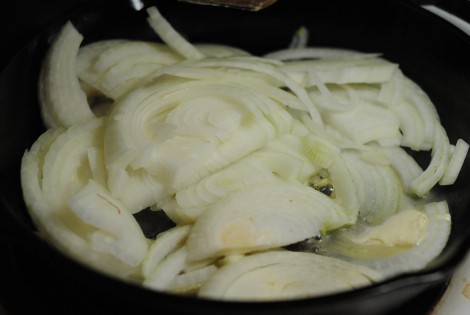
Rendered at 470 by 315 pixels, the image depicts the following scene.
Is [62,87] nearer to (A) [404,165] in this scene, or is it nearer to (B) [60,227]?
(B) [60,227]

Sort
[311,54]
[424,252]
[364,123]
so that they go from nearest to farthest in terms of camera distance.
→ [424,252], [364,123], [311,54]

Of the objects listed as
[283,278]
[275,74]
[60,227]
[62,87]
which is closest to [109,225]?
[60,227]

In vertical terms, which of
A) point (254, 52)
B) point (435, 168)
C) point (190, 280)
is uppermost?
point (254, 52)

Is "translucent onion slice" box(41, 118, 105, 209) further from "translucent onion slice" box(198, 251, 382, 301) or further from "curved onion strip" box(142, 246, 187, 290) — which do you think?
"translucent onion slice" box(198, 251, 382, 301)

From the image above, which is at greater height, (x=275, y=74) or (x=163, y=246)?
(x=275, y=74)

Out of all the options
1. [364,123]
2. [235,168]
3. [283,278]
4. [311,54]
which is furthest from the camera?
[311,54]

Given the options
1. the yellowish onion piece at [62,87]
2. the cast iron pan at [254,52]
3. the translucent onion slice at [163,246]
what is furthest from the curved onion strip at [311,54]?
the translucent onion slice at [163,246]

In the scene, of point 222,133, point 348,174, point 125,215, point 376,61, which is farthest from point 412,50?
point 125,215
